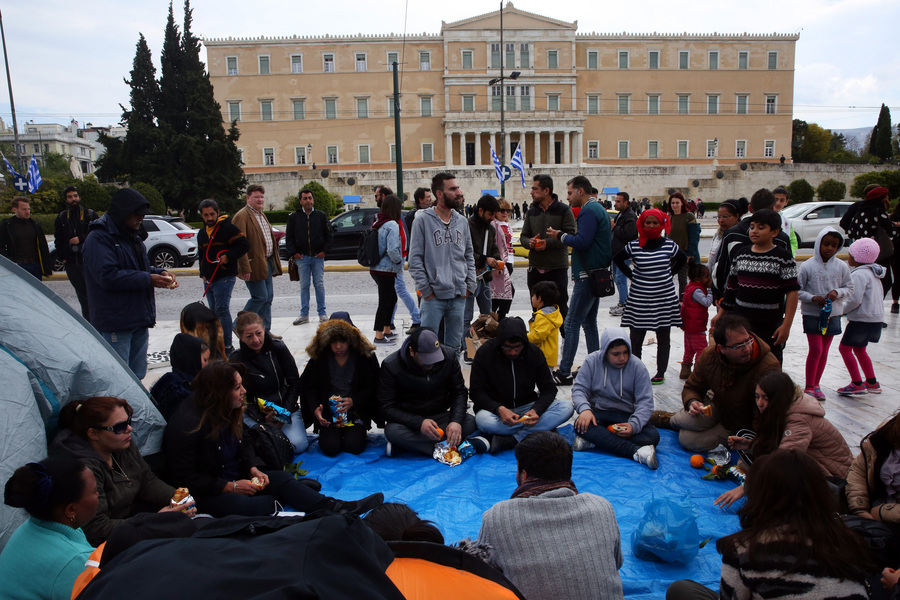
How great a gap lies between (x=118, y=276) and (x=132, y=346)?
678mm

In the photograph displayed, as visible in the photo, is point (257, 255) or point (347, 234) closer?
point (257, 255)

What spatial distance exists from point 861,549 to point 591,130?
200ft

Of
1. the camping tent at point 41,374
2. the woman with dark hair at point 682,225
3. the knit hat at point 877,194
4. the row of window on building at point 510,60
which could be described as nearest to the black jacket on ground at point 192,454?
the camping tent at point 41,374

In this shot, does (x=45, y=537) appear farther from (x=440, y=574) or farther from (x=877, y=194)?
(x=877, y=194)

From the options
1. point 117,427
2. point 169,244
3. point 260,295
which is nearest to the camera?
point 117,427

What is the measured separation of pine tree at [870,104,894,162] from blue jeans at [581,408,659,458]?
67.1 m

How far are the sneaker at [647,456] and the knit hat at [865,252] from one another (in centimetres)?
299

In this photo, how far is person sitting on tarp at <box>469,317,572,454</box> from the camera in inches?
187

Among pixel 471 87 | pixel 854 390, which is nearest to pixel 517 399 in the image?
pixel 854 390

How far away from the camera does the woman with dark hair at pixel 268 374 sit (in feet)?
15.6

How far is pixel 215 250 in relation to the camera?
6.90m

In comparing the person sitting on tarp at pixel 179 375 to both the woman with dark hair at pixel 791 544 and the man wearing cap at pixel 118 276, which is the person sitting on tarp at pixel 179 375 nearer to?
the man wearing cap at pixel 118 276

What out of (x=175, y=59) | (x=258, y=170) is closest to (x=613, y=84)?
(x=258, y=170)

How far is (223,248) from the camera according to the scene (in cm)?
693
